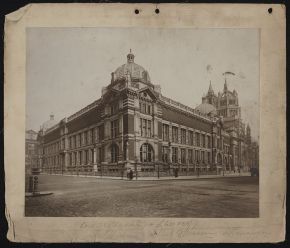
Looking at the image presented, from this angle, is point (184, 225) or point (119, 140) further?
point (119, 140)

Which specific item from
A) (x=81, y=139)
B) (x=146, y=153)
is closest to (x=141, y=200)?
(x=146, y=153)

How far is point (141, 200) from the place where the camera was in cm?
747

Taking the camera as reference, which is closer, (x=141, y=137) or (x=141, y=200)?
(x=141, y=200)

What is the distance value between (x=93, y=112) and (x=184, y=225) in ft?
9.38

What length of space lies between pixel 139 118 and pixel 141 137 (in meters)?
0.39

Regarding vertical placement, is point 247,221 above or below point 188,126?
below

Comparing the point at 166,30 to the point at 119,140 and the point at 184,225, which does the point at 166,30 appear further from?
the point at 184,225

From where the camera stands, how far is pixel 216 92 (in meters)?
7.57

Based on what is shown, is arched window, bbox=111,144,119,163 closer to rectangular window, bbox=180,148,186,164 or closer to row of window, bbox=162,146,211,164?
row of window, bbox=162,146,211,164

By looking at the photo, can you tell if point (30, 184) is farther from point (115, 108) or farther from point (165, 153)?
point (165, 153)

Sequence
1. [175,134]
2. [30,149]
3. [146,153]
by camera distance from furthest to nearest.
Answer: [175,134]
[146,153]
[30,149]

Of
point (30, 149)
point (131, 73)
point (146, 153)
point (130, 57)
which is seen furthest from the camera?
point (146, 153)
